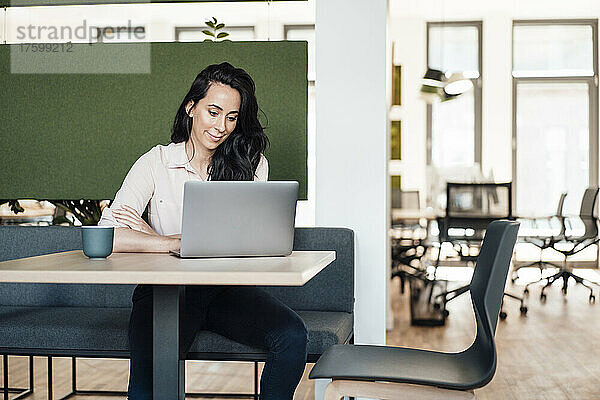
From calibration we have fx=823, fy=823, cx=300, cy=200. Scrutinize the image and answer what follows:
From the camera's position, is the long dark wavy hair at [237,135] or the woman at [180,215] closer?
the woman at [180,215]

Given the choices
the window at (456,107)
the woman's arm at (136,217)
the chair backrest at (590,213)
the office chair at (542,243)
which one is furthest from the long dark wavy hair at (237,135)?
the window at (456,107)

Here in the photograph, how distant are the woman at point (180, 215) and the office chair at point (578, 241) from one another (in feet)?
14.7

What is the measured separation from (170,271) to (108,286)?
141 centimetres

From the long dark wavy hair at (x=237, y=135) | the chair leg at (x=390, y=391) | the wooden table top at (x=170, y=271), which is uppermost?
the long dark wavy hair at (x=237, y=135)

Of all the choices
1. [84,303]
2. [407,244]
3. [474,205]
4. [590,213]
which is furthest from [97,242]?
[590,213]

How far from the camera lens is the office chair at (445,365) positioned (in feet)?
6.05

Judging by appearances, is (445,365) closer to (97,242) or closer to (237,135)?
(97,242)

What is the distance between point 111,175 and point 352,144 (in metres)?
1.04

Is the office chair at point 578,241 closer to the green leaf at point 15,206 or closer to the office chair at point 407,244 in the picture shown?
the office chair at point 407,244

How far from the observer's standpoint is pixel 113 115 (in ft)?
11.5

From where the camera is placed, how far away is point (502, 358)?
14.8ft

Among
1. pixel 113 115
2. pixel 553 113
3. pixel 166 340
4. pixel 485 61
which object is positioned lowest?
pixel 166 340

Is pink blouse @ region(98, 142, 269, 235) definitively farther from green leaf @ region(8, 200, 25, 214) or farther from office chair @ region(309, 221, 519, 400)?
green leaf @ region(8, 200, 25, 214)

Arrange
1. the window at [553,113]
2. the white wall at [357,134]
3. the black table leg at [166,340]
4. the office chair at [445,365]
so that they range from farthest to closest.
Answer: the window at [553,113] → the white wall at [357,134] → the black table leg at [166,340] → the office chair at [445,365]
